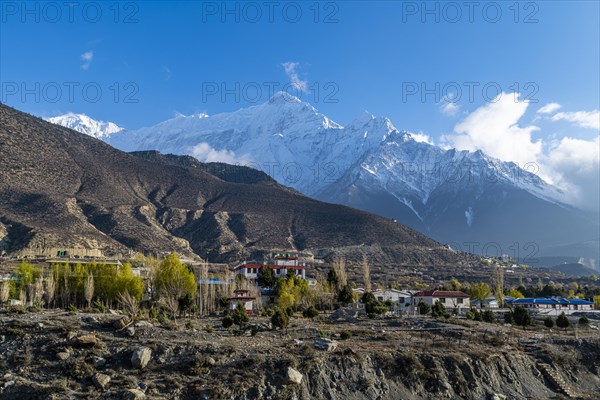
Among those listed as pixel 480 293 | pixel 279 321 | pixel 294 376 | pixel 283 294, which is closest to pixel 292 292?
pixel 283 294

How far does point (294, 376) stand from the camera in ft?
82.8

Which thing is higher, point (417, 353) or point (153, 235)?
point (153, 235)

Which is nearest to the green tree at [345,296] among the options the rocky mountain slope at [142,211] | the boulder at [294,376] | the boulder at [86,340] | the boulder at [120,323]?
the boulder at [120,323]

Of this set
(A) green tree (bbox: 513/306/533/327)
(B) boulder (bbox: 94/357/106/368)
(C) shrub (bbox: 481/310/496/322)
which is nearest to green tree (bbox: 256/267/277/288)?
(C) shrub (bbox: 481/310/496/322)

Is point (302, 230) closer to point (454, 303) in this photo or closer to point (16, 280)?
point (454, 303)

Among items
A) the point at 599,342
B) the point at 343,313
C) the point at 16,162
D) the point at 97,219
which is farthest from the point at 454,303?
the point at 16,162

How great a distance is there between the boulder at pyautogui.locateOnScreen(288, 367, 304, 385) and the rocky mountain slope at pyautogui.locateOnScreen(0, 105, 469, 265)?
76627 mm

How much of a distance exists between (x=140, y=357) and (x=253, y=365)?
522cm

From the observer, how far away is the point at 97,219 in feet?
380

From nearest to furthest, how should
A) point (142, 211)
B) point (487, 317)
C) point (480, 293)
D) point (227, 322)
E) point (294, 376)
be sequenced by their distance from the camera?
point (294, 376) < point (227, 322) < point (487, 317) < point (480, 293) < point (142, 211)

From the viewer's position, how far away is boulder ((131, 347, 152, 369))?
2498 centimetres

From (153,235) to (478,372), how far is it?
97305mm

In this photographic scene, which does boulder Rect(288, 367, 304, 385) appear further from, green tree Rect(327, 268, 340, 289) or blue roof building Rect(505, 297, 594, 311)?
blue roof building Rect(505, 297, 594, 311)

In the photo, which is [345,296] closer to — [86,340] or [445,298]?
[445,298]
